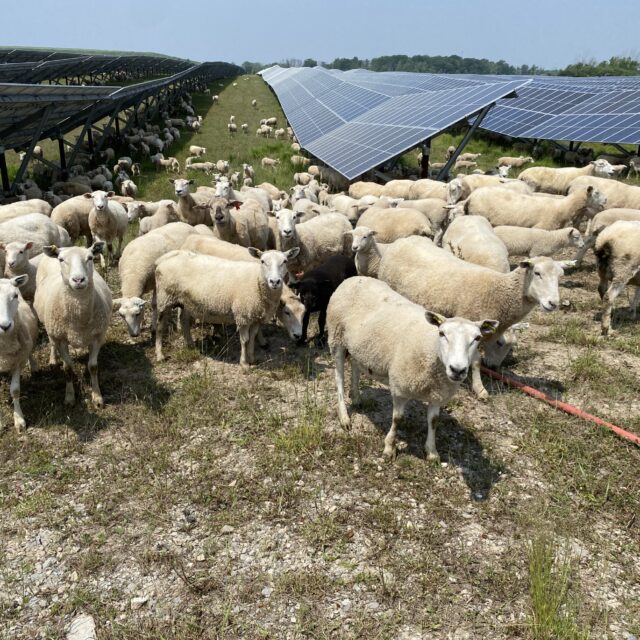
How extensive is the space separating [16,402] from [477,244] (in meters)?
6.86

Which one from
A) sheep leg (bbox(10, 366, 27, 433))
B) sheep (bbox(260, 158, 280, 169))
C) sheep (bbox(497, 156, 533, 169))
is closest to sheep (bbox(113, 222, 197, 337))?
sheep leg (bbox(10, 366, 27, 433))

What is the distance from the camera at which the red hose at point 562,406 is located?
5398 millimetres

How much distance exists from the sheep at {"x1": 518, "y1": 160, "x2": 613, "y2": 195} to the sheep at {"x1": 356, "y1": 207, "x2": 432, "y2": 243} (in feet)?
25.0

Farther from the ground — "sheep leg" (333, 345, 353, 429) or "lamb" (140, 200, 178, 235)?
"lamb" (140, 200, 178, 235)

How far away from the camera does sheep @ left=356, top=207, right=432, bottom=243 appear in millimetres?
10164

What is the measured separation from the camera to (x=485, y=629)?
3.56 m

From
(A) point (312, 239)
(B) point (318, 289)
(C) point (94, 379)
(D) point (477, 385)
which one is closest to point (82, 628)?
(C) point (94, 379)

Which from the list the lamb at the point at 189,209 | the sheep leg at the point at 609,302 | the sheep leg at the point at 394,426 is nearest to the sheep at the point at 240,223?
the lamb at the point at 189,209

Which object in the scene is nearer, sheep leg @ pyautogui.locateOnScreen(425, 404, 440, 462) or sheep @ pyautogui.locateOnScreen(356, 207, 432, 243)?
sheep leg @ pyautogui.locateOnScreen(425, 404, 440, 462)

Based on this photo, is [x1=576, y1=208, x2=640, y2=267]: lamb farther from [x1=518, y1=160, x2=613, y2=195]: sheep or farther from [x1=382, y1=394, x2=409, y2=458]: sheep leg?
[x1=382, y1=394, x2=409, y2=458]: sheep leg

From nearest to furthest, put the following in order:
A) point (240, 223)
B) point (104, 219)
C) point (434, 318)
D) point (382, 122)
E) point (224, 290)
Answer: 1. point (434, 318)
2. point (224, 290)
3. point (240, 223)
4. point (104, 219)
5. point (382, 122)

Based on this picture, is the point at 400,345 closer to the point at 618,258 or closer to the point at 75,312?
the point at 75,312

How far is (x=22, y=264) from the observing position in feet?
25.1

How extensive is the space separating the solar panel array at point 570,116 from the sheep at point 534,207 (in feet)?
34.4
